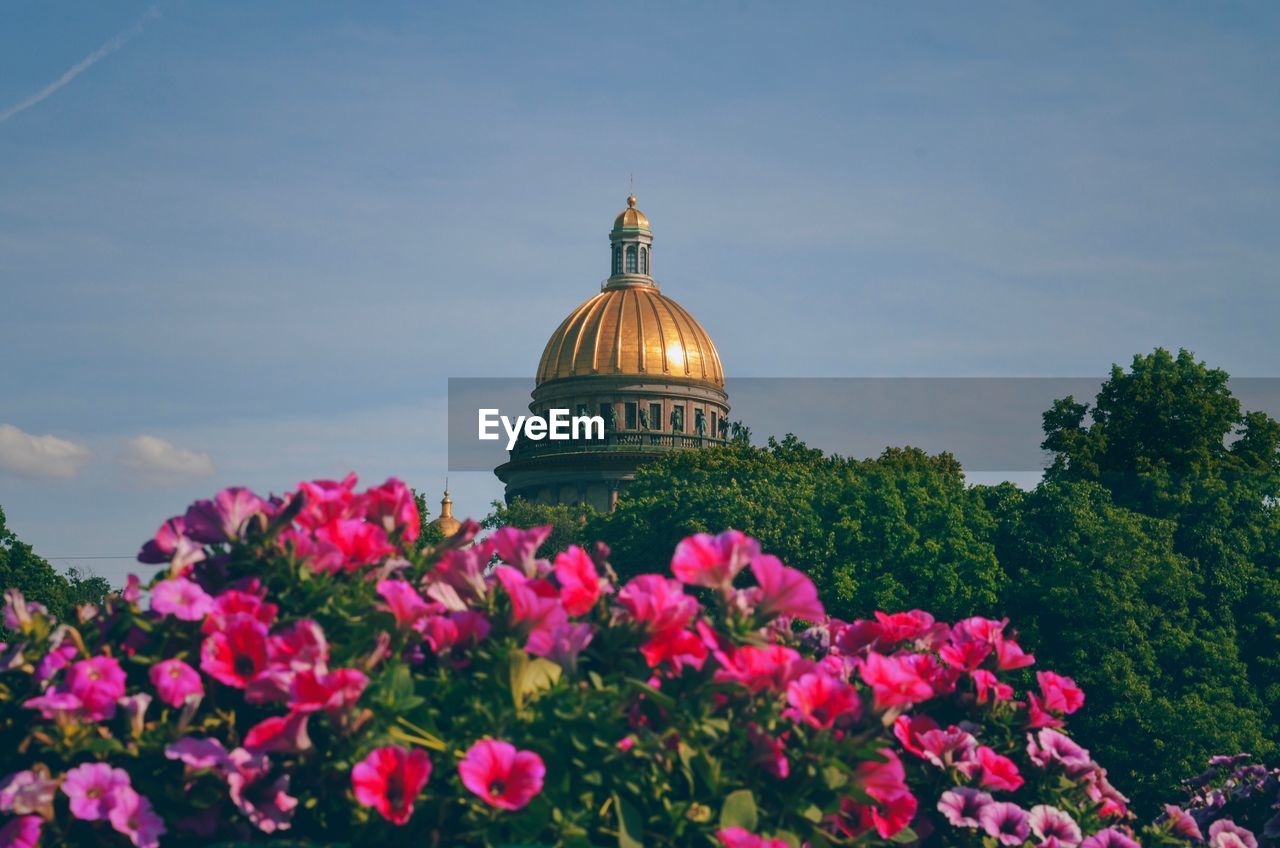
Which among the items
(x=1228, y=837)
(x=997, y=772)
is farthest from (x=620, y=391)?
(x=997, y=772)

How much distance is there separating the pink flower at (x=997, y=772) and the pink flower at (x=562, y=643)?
2305 mm

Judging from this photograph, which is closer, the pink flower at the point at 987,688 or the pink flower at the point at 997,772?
the pink flower at the point at 997,772

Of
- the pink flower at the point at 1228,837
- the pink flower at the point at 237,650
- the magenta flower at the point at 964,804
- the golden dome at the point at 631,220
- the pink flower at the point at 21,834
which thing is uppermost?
the golden dome at the point at 631,220

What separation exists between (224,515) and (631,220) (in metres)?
142

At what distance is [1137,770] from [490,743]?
125 feet

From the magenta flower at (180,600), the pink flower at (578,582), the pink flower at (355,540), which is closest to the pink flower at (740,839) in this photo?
the pink flower at (578,582)

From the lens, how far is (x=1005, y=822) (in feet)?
28.0

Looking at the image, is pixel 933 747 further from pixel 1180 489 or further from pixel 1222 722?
pixel 1180 489

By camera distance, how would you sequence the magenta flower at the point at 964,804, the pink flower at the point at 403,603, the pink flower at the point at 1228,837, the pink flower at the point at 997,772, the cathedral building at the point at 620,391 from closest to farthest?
1. the pink flower at the point at 403,603
2. the magenta flower at the point at 964,804
3. the pink flower at the point at 997,772
4. the pink flower at the point at 1228,837
5. the cathedral building at the point at 620,391

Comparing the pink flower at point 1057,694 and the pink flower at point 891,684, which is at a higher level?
the pink flower at point 891,684

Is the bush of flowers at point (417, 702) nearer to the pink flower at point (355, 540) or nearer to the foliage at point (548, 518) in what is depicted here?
the pink flower at point (355, 540)

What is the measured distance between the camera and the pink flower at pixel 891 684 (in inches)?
304

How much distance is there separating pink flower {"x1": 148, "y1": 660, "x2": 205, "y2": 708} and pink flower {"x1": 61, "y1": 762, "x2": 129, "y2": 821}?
33 centimetres

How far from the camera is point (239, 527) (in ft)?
25.0
